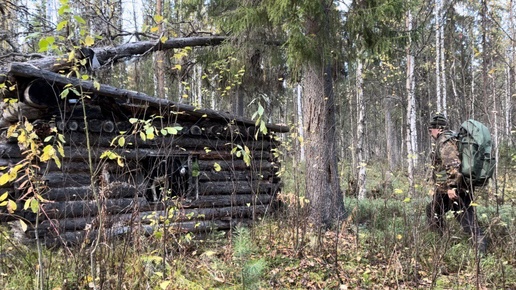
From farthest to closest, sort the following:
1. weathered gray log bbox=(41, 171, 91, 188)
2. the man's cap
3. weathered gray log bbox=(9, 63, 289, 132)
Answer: the man's cap → weathered gray log bbox=(41, 171, 91, 188) → weathered gray log bbox=(9, 63, 289, 132)

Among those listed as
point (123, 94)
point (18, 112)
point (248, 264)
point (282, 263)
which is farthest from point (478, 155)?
point (18, 112)

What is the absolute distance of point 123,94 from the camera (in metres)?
5.83

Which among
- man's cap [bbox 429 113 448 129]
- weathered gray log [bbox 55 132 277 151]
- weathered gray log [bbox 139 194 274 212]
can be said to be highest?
man's cap [bbox 429 113 448 129]

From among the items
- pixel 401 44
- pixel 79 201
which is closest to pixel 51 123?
pixel 79 201

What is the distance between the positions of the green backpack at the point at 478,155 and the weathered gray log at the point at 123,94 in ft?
12.7

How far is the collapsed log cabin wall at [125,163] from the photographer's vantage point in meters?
4.93

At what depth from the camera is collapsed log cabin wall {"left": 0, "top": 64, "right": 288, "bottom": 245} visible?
Result: 4.93m

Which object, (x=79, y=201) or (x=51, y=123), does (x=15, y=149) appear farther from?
(x=79, y=201)

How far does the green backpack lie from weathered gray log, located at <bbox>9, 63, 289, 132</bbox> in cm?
387

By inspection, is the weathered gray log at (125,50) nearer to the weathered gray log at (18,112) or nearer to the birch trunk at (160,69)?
the birch trunk at (160,69)

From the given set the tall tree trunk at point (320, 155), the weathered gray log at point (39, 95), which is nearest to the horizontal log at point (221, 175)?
the tall tree trunk at point (320, 155)

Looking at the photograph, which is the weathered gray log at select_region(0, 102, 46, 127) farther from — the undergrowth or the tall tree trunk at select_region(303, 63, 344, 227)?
the tall tree trunk at select_region(303, 63, 344, 227)

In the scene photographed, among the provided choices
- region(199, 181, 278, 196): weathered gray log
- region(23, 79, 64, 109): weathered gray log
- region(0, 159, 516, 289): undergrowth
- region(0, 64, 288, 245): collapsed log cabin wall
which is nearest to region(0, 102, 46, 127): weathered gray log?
region(0, 64, 288, 245): collapsed log cabin wall

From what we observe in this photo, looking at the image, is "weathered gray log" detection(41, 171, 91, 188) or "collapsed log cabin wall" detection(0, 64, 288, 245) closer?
"collapsed log cabin wall" detection(0, 64, 288, 245)
